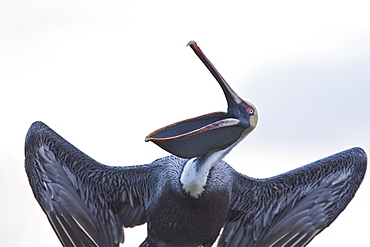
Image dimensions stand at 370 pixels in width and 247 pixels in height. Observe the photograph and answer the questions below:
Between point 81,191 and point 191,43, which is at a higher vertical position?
point 191,43

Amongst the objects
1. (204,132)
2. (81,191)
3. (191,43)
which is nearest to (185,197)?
→ (204,132)

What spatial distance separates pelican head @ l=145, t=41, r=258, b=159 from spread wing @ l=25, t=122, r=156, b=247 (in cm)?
185

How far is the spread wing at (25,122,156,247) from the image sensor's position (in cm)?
1684

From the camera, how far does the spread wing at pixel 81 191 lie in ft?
55.3

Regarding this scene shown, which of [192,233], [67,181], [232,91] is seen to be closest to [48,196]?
[67,181]

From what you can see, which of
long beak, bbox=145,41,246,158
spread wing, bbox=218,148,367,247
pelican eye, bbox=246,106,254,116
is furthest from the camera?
spread wing, bbox=218,148,367,247

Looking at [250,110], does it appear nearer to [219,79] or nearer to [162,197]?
[219,79]

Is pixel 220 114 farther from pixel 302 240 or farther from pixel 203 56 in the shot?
pixel 302 240

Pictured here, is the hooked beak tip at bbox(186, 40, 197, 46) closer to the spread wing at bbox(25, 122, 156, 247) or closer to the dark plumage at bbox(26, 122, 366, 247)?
the dark plumage at bbox(26, 122, 366, 247)

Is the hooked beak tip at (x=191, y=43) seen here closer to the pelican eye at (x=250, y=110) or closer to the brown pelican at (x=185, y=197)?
the pelican eye at (x=250, y=110)

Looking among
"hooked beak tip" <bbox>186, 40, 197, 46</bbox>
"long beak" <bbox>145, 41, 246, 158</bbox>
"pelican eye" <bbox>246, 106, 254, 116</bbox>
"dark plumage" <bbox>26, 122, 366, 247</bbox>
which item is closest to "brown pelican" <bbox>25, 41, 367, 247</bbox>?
"dark plumage" <bbox>26, 122, 366, 247</bbox>

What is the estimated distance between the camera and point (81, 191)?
17359mm

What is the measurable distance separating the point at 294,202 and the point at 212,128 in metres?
2.80

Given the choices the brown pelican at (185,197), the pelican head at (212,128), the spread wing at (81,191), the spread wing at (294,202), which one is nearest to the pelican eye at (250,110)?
the pelican head at (212,128)
